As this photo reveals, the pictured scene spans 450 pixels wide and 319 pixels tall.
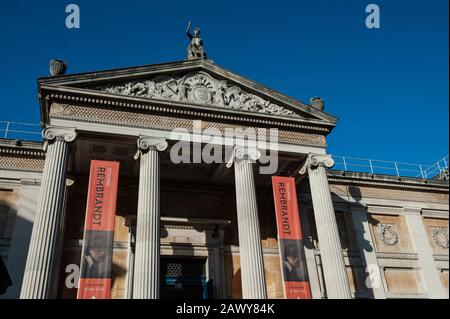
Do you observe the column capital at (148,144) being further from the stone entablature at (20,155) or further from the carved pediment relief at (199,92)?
the stone entablature at (20,155)

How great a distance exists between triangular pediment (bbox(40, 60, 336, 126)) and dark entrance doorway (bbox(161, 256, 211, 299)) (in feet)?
22.6

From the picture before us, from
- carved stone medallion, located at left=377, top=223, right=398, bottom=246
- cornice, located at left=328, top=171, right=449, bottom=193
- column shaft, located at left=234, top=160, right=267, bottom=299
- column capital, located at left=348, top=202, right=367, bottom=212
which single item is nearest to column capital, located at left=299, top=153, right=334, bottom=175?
column shaft, located at left=234, top=160, right=267, bottom=299

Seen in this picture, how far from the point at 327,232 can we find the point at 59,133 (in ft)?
35.2

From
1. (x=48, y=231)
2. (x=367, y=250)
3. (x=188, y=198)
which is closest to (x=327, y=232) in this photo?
(x=367, y=250)

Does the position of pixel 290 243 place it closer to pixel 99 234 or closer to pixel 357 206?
pixel 99 234

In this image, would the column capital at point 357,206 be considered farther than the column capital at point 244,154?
Yes

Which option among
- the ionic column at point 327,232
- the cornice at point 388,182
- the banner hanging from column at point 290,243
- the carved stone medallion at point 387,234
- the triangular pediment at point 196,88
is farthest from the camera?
the cornice at point 388,182

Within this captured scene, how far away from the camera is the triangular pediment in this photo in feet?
55.1

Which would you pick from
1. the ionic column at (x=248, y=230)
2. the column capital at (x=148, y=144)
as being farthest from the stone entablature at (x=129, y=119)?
the ionic column at (x=248, y=230)

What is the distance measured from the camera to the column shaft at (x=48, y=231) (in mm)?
12914

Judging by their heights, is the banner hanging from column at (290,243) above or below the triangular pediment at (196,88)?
below

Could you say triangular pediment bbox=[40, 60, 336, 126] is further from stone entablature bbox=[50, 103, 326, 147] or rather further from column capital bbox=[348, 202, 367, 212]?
column capital bbox=[348, 202, 367, 212]

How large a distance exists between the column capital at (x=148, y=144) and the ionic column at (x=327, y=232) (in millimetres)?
6199
